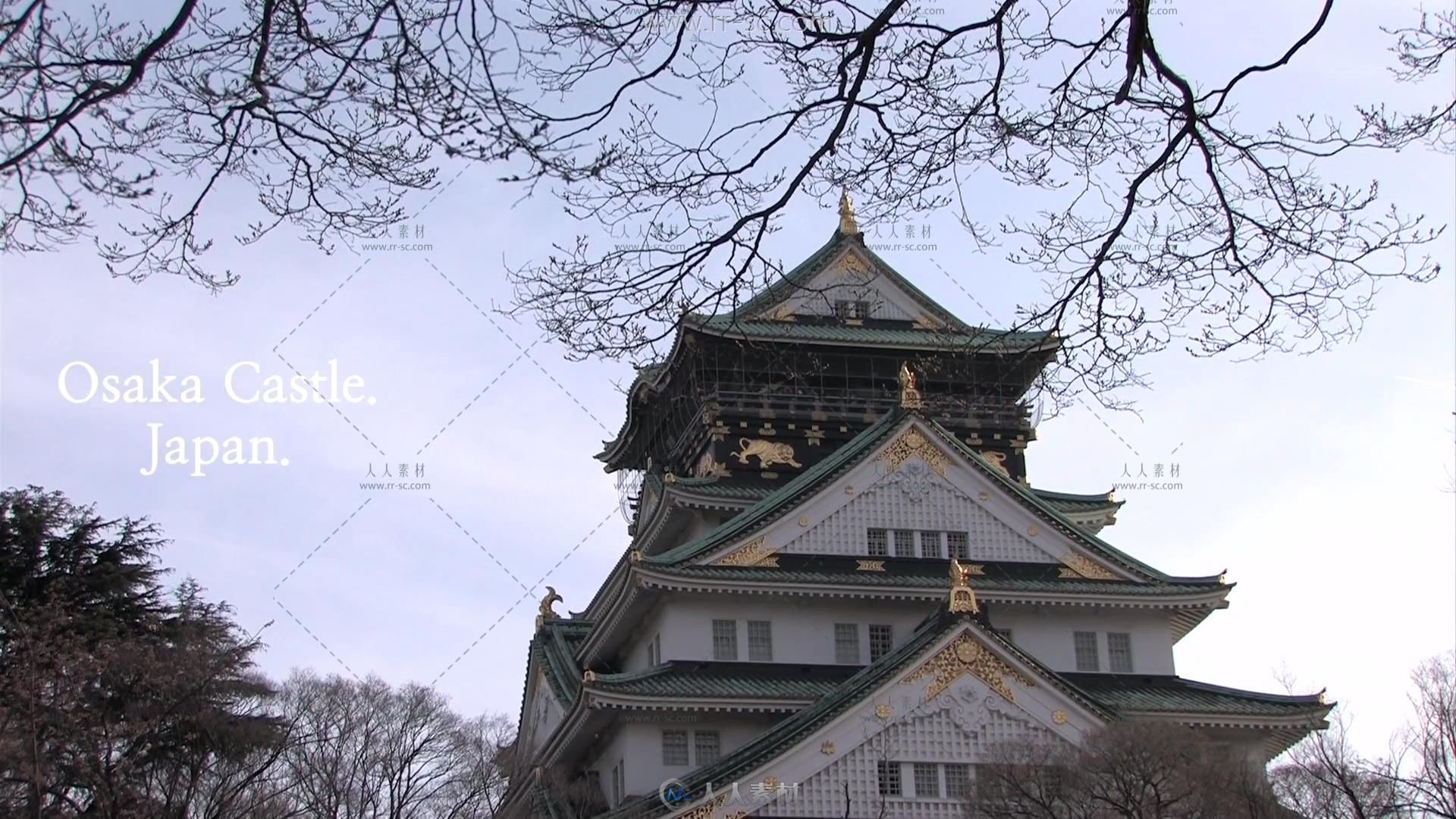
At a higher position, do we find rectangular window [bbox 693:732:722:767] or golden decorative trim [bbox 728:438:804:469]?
golden decorative trim [bbox 728:438:804:469]

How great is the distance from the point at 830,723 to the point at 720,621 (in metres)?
6.08

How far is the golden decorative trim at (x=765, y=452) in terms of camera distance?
151 ft

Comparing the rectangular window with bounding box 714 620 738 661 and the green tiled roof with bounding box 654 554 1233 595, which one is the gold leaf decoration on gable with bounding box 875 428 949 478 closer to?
the green tiled roof with bounding box 654 554 1233 595

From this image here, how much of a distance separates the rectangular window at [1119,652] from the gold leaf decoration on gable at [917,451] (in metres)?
5.56

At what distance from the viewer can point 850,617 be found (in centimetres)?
4144

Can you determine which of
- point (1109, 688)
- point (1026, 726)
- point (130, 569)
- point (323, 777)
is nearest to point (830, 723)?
→ point (1026, 726)

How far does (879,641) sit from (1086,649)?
4990 millimetres

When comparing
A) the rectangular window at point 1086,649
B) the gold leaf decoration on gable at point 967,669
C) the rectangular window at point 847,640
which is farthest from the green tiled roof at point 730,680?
the rectangular window at point 1086,649

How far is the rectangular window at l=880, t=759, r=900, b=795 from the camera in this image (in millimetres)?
35438

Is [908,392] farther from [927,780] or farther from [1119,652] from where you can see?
[927,780]

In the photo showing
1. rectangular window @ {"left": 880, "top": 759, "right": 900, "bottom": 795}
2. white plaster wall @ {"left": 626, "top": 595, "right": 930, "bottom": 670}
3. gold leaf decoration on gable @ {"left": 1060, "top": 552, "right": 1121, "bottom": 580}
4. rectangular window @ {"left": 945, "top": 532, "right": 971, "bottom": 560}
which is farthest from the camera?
rectangular window @ {"left": 945, "top": 532, "right": 971, "bottom": 560}

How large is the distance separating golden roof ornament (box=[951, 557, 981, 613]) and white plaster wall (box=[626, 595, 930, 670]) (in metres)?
4.53

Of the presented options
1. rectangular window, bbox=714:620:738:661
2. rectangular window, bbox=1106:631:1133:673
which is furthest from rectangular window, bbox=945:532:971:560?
rectangular window, bbox=714:620:738:661

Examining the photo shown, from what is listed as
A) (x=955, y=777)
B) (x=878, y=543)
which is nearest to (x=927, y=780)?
(x=955, y=777)
